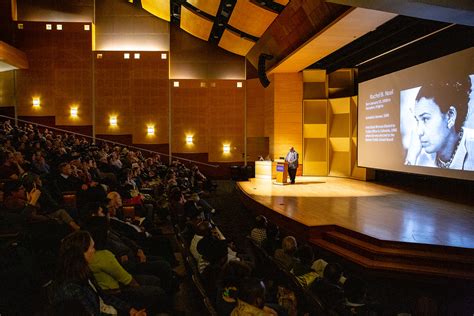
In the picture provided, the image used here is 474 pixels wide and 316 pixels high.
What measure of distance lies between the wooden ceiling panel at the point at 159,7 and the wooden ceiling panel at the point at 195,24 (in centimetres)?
46

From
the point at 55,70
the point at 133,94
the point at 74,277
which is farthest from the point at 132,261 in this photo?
the point at 55,70

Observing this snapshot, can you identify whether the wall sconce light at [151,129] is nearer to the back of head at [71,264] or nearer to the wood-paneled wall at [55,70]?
the wood-paneled wall at [55,70]

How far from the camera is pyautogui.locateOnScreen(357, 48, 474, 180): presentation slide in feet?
18.8

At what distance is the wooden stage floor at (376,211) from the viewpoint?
13.9 feet

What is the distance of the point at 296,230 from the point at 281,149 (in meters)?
6.19

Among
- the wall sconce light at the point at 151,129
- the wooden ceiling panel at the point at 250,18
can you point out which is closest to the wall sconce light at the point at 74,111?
the wall sconce light at the point at 151,129

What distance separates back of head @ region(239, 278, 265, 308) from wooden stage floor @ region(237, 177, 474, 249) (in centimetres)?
252

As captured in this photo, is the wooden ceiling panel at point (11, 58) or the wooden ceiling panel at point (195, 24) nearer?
the wooden ceiling panel at point (11, 58)

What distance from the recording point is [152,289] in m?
2.53

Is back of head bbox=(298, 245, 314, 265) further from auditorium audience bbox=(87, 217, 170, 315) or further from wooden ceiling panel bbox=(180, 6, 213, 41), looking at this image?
wooden ceiling panel bbox=(180, 6, 213, 41)

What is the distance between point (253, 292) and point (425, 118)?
5697mm

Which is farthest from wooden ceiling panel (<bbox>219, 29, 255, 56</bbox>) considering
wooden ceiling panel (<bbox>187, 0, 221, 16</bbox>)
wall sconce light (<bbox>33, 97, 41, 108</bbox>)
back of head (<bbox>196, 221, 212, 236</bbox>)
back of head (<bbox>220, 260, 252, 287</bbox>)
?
back of head (<bbox>220, 260, 252, 287</bbox>)

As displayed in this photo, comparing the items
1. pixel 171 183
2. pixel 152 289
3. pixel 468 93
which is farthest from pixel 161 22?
pixel 152 289

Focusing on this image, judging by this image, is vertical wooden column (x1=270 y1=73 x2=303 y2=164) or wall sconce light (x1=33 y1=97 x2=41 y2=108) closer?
vertical wooden column (x1=270 y1=73 x2=303 y2=164)
